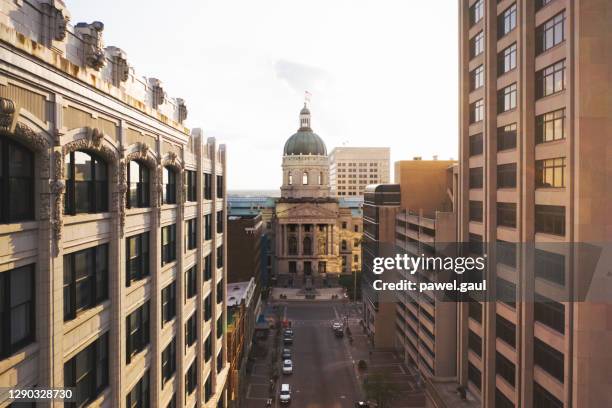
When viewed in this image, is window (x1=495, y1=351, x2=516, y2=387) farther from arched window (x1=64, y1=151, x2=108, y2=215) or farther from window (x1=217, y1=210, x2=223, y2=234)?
arched window (x1=64, y1=151, x2=108, y2=215)

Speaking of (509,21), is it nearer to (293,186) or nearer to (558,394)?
(558,394)

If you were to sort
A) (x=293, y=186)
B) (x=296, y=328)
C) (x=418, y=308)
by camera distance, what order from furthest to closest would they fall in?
(x=293, y=186), (x=296, y=328), (x=418, y=308)

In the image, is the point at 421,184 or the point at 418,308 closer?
the point at 418,308

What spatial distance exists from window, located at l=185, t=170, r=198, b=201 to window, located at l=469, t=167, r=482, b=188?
71.6ft

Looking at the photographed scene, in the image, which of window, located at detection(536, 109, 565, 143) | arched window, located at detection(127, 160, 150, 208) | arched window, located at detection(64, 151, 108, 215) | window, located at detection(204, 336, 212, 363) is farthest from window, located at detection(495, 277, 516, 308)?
arched window, located at detection(64, 151, 108, 215)

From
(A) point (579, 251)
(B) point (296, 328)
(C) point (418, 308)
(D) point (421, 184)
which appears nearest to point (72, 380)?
(A) point (579, 251)

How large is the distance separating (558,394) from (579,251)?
27.2 ft

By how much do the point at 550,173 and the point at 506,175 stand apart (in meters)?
5.08

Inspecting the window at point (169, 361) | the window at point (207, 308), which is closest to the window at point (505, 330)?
the window at point (207, 308)

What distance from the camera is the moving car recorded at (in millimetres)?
52812

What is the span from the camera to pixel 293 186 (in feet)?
466

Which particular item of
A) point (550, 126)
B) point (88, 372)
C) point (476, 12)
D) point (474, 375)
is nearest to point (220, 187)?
point (88, 372)

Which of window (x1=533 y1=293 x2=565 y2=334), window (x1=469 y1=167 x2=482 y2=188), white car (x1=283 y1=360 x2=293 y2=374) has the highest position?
window (x1=469 y1=167 x2=482 y2=188)

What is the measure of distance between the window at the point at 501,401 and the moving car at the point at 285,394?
84.3ft
